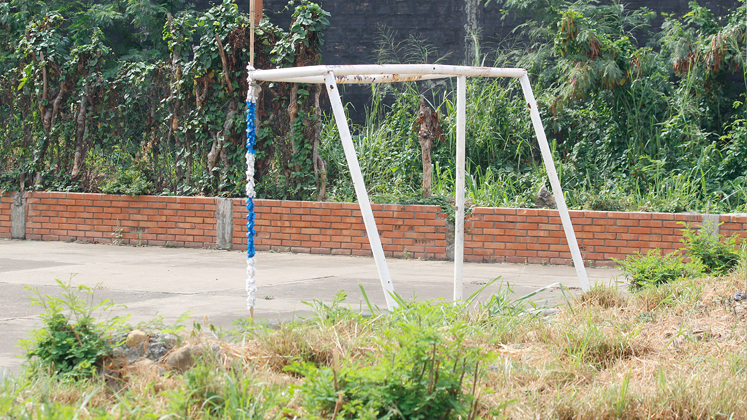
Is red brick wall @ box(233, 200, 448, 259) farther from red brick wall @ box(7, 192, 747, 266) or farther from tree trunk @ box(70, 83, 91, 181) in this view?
tree trunk @ box(70, 83, 91, 181)

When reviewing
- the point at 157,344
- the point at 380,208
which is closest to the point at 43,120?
the point at 380,208

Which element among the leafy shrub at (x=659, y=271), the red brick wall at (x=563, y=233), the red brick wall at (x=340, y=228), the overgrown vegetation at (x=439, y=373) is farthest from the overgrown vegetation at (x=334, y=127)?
the overgrown vegetation at (x=439, y=373)

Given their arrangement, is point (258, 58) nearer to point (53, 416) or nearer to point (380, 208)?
point (380, 208)

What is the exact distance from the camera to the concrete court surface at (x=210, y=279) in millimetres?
4566

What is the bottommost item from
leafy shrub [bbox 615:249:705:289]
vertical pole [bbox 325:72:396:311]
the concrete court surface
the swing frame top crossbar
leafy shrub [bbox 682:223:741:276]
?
the concrete court surface

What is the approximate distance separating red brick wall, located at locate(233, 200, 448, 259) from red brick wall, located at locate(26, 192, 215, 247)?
0.49 meters

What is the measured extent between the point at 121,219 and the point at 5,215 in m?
1.73

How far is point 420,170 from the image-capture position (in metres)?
8.71

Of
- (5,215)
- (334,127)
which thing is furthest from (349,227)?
(5,215)

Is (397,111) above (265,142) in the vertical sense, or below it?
above

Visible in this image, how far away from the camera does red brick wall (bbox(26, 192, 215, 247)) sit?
8.16 m

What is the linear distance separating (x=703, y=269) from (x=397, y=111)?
5.28 metres

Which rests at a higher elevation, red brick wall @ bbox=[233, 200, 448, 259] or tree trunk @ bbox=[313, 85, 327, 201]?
tree trunk @ bbox=[313, 85, 327, 201]

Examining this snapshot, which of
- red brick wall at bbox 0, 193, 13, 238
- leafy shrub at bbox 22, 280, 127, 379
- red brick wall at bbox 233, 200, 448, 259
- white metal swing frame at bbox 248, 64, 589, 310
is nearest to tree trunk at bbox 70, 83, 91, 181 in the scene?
red brick wall at bbox 0, 193, 13, 238
